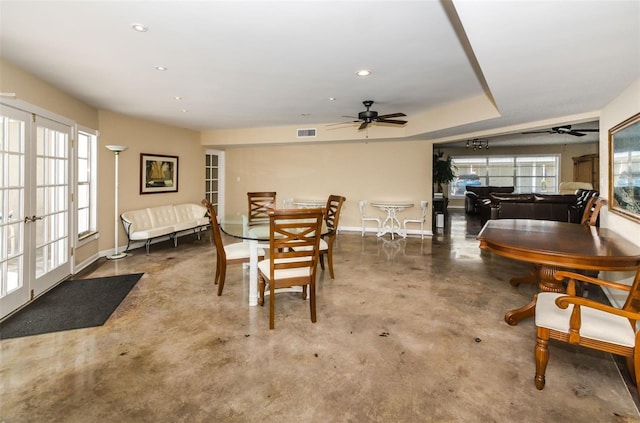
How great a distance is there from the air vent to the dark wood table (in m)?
4.53

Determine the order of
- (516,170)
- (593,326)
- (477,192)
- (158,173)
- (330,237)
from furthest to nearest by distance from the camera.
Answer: (516,170) → (477,192) → (158,173) → (330,237) → (593,326)

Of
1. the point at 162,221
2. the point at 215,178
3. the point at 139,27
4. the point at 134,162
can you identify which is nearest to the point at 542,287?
the point at 139,27

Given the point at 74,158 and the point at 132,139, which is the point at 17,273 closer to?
the point at 74,158

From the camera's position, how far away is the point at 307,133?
709 centimetres

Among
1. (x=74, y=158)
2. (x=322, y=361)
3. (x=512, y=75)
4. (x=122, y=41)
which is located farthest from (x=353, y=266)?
(x=74, y=158)

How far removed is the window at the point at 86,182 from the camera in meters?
4.71

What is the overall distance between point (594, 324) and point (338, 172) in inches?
248

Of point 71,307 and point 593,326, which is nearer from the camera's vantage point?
point 593,326

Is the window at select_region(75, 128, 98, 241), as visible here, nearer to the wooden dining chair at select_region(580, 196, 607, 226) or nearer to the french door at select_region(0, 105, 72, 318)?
the french door at select_region(0, 105, 72, 318)

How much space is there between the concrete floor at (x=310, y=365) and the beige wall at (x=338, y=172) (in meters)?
4.04

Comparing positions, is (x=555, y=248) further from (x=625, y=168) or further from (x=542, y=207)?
(x=542, y=207)

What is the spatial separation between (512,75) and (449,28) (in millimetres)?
669

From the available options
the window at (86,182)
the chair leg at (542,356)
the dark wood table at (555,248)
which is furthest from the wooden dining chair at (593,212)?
the window at (86,182)

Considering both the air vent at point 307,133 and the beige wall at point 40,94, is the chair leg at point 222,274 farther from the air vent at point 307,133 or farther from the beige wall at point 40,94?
the air vent at point 307,133
